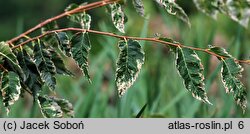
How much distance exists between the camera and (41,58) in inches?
53.6

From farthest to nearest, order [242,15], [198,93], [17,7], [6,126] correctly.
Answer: [17,7], [242,15], [6,126], [198,93]

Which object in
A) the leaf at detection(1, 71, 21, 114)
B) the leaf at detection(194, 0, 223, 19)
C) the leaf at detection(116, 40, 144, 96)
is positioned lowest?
the leaf at detection(1, 71, 21, 114)

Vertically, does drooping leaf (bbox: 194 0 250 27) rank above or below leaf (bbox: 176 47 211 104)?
above

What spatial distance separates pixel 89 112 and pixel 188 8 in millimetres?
8441

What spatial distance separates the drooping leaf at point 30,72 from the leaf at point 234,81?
1.54 feet

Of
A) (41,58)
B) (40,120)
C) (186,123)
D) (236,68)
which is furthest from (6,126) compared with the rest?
(236,68)

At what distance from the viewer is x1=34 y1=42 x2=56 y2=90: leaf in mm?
1345

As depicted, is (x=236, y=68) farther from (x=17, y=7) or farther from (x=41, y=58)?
(x=17, y=7)

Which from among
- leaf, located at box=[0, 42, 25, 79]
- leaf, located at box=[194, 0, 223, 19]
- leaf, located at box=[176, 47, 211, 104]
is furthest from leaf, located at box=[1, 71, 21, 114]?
leaf, located at box=[194, 0, 223, 19]

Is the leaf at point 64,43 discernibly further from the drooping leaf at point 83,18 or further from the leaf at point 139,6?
the leaf at point 139,6

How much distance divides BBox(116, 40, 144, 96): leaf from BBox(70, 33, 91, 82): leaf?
0.09 metres

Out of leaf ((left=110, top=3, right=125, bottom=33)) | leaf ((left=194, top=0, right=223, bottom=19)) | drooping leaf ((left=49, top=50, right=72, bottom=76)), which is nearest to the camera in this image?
leaf ((left=110, top=3, right=125, bottom=33))

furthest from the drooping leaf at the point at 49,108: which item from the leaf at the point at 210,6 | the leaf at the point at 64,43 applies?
the leaf at the point at 210,6

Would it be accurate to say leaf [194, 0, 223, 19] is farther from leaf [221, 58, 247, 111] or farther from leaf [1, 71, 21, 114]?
leaf [1, 71, 21, 114]
